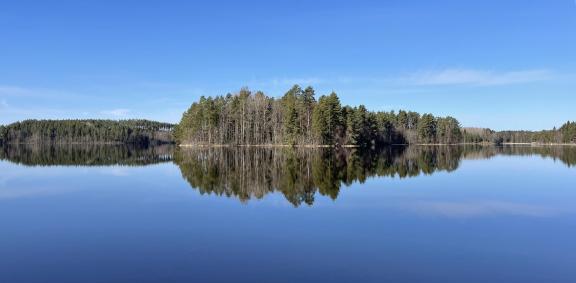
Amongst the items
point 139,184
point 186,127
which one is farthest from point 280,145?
→ point 139,184

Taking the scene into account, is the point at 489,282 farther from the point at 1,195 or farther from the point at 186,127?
the point at 186,127

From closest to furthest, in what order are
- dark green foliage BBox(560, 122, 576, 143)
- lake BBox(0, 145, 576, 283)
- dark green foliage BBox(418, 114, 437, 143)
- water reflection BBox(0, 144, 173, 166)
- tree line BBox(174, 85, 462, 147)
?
lake BBox(0, 145, 576, 283), water reflection BBox(0, 144, 173, 166), tree line BBox(174, 85, 462, 147), dark green foliage BBox(418, 114, 437, 143), dark green foliage BBox(560, 122, 576, 143)

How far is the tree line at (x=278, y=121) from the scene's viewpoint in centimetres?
8950

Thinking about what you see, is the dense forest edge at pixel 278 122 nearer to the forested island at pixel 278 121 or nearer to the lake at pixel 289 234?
the forested island at pixel 278 121

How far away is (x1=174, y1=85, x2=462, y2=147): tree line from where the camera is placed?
8950cm

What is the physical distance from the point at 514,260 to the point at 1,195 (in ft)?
69.9

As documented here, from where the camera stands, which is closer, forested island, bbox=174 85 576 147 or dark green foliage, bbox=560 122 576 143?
forested island, bbox=174 85 576 147

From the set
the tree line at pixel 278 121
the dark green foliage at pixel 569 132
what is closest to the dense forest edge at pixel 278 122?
the tree line at pixel 278 121

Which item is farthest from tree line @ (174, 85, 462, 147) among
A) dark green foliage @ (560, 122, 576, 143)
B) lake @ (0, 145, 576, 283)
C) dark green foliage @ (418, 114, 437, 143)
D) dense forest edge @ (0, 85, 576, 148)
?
dark green foliage @ (560, 122, 576, 143)

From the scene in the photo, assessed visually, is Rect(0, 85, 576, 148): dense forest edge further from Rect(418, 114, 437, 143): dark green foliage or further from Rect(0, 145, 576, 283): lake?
Rect(0, 145, 576, 283): lake

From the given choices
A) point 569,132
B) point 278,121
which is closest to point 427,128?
point 569,132

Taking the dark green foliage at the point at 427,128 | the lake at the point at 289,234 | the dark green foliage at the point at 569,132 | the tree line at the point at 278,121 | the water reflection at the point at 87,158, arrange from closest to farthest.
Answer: the lake at the point at 289,234 < the water reflection at the point at 87,158 < the tree line at the point at 278,121 < the dark green foliage at the point at 427,128 < the dark green foliage at the point at 569,132

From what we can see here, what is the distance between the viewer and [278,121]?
318 feet

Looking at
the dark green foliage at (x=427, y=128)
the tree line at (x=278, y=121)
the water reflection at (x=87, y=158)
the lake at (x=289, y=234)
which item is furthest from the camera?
the dark green foliage at (x=427, y=128)
